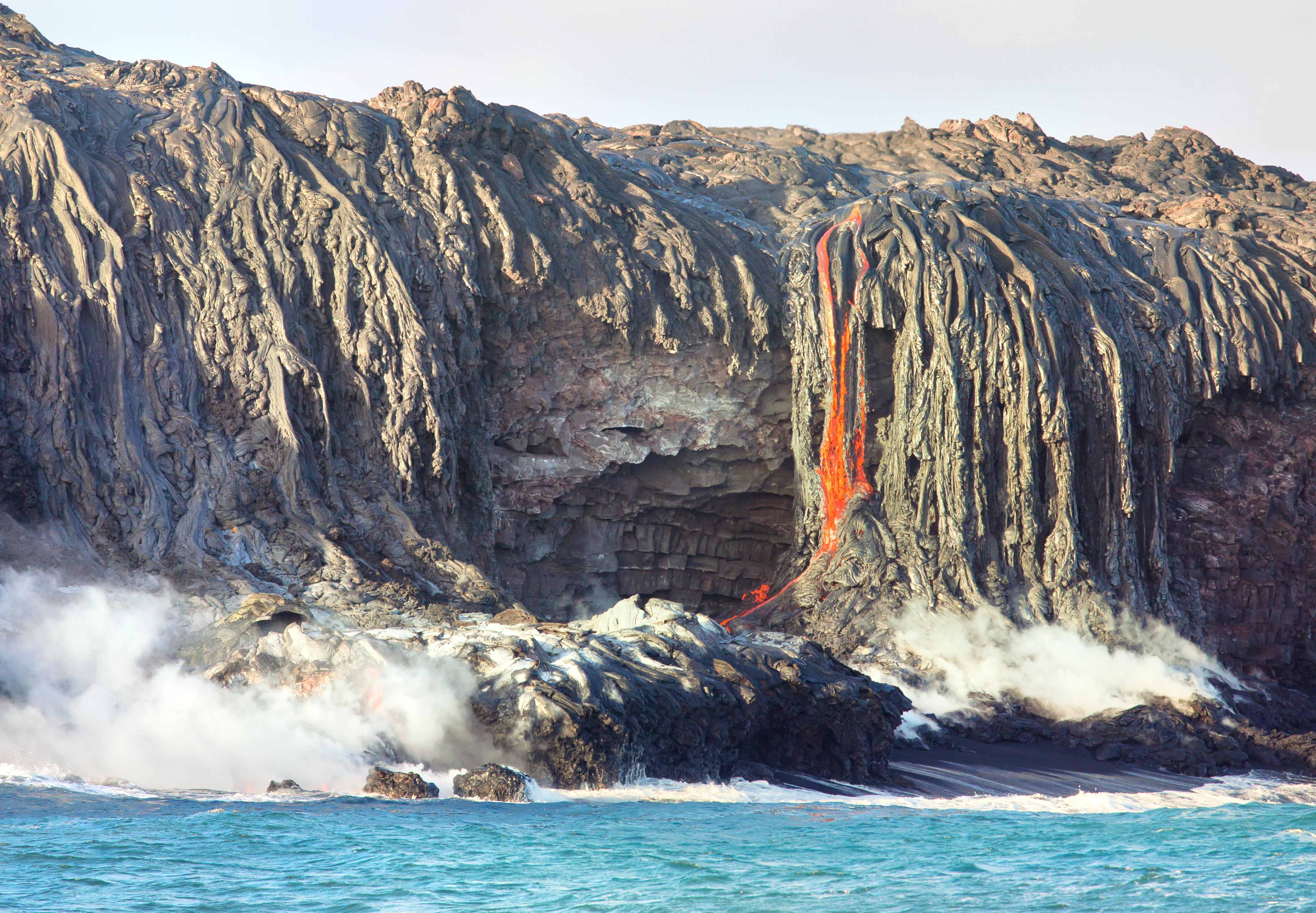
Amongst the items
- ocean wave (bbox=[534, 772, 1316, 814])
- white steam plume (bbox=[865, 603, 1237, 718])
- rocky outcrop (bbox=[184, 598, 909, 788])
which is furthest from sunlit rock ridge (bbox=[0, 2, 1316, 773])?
ocean wave (bbox=[534, 772, 1316, 814])

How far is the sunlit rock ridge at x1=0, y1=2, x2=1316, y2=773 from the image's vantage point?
24969 millimetres

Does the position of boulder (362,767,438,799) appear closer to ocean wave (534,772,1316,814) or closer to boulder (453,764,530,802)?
boulder (453,764,530,802)

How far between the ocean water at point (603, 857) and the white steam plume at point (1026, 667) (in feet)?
24.5

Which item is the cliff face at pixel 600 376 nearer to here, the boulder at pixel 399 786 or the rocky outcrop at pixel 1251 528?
the rocky outcrop at pixel 1251 528

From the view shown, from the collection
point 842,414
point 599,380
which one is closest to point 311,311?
point 599,380

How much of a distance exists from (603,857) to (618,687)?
12.3 feet

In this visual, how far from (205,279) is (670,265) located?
31.3ft

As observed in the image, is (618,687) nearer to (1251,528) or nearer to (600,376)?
(600,376)

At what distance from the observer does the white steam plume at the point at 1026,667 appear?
2778cm

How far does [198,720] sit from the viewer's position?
63.3 feet

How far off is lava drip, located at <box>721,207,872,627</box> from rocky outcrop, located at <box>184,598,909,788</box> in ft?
24.4

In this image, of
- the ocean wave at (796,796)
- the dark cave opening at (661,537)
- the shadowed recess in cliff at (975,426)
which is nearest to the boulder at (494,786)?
the ocean wave at (796,796)

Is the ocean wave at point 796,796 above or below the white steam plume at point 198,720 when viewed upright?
below

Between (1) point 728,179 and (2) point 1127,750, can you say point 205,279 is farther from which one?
(2) point 1127,750
